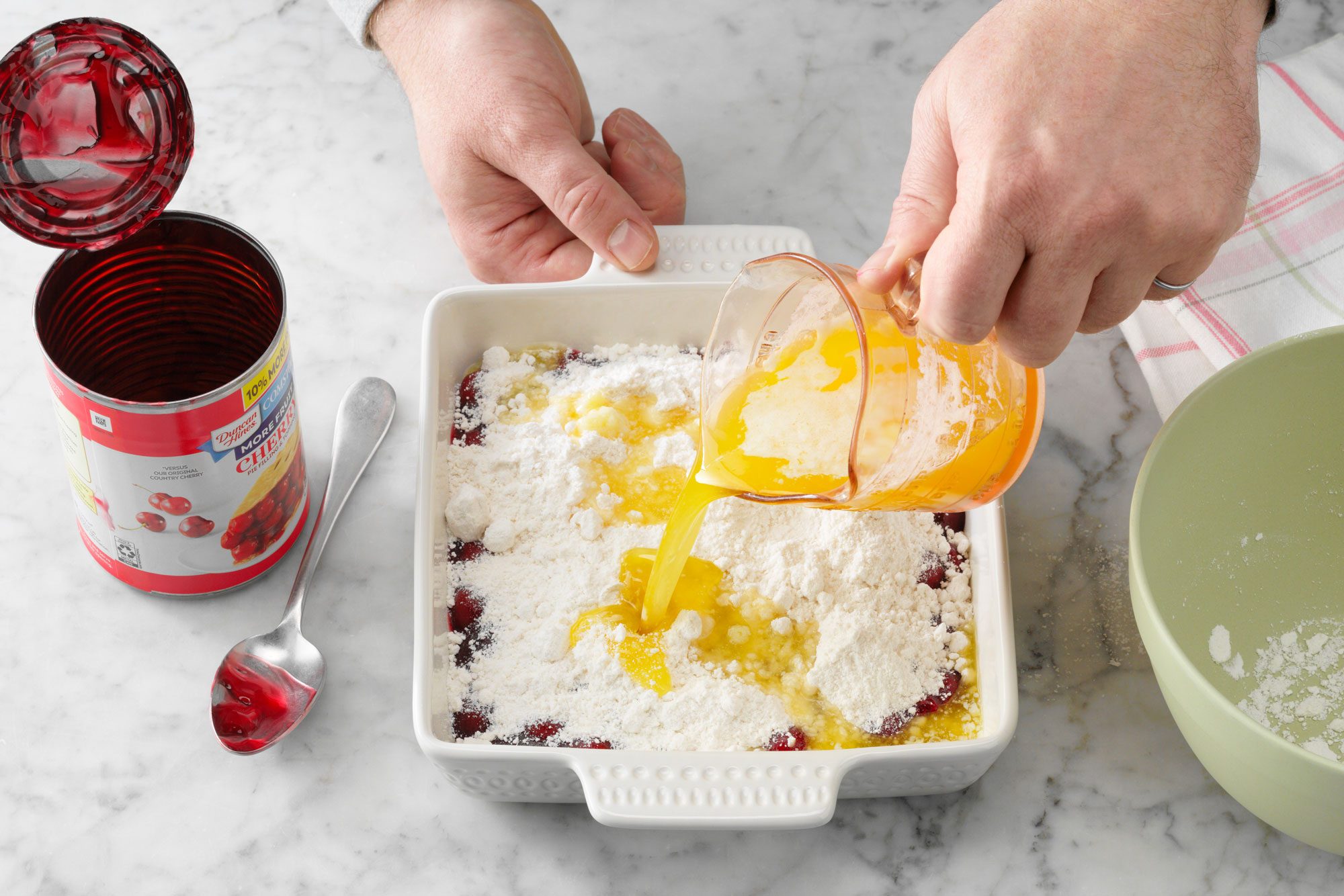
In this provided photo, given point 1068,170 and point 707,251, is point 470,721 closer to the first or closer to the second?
point 707,251

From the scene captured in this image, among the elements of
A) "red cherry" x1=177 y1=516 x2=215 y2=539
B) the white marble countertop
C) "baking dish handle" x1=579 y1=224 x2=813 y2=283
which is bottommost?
the white marble countertop

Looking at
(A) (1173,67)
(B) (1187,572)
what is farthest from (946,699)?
(A) (1173,67)

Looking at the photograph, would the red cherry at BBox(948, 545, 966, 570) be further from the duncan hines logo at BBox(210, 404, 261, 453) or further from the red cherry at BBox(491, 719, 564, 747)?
the duncan hines logo at BBox(210, 404, 261, 453)

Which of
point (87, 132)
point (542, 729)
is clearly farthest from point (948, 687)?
point (87, 132)

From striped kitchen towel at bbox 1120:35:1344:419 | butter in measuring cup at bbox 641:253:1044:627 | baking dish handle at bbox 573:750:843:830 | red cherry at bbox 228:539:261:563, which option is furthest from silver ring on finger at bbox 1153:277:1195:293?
red cherry at bbox 228:539:261:563

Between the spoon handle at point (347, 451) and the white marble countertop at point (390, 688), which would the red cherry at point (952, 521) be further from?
the spoon handle at point (347, 451)

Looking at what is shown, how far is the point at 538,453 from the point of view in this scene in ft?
4.42

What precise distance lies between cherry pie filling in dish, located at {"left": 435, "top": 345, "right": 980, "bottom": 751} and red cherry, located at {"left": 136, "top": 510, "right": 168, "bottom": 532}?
26 centimetres

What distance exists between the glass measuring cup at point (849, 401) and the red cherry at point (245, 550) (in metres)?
0.45

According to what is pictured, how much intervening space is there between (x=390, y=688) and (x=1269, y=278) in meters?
1.11

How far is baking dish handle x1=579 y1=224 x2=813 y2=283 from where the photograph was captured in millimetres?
1449

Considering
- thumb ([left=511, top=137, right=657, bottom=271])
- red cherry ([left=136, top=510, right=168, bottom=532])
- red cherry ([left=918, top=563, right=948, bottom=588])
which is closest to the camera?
red cherry ([left=136, top=510, right=168, bottom=532])

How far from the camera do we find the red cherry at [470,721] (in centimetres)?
117

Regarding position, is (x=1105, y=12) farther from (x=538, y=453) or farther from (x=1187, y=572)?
(x=538, y=453)
